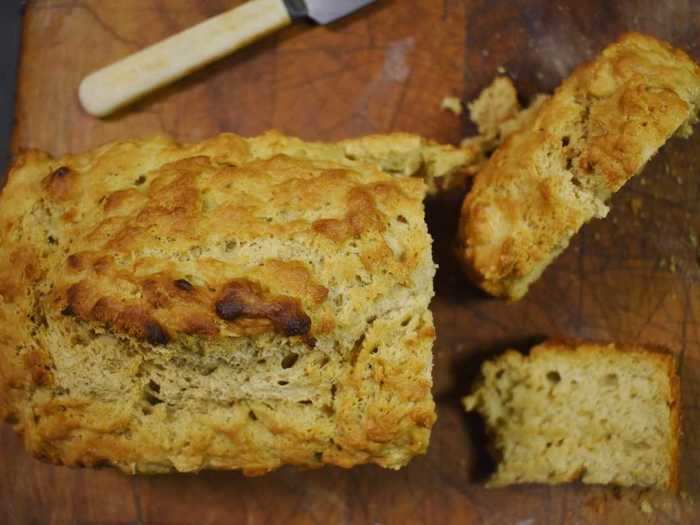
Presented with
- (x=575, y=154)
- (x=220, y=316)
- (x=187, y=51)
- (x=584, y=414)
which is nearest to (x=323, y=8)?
(x=187, y=51)

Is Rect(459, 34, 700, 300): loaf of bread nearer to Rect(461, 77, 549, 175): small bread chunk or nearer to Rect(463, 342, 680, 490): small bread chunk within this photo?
Rect(461, 77, 549, 175): small bread chunk

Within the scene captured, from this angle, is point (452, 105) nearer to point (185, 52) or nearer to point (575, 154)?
point (575, 154)

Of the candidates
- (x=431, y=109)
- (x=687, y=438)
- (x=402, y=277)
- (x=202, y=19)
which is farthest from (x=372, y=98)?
(x=687, y=438)

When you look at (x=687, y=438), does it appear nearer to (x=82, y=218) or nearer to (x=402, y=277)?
(x=402, y=277)

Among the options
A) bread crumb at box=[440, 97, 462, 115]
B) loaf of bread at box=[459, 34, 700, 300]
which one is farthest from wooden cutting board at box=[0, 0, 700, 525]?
loaf of bread at box=[459, 34, 700, 300]

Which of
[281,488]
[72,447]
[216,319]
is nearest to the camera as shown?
[216,319]
